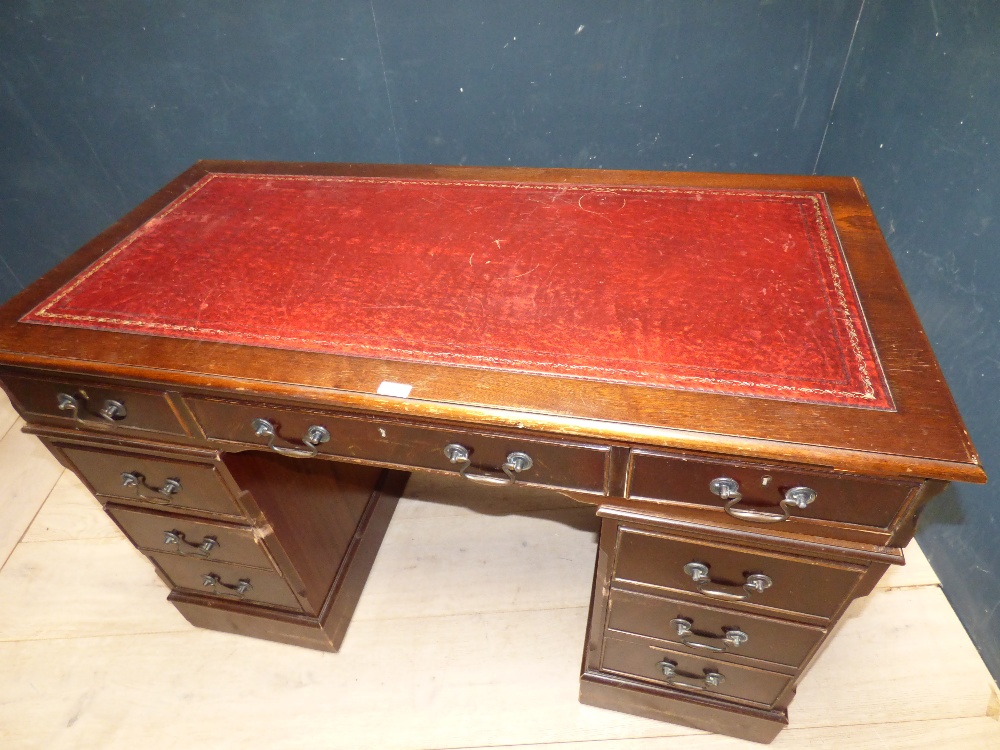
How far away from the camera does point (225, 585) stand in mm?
1565

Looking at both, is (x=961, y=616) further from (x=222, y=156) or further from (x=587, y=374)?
(x=222, y=156)

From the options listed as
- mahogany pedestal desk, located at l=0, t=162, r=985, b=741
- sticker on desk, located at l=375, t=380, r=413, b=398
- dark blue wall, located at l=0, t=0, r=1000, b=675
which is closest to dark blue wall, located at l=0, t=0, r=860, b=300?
dark blue wall, located at l=0, t=0, r=1000, b=675

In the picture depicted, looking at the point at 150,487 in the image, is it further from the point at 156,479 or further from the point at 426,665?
the point at 426,665

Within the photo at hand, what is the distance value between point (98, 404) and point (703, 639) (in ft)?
4.12

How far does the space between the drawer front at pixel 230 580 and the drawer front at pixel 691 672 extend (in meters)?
0.80

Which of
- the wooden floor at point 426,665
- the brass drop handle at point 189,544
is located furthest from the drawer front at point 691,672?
the brass drop handle at point 189,544

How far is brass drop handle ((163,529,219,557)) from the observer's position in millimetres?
1422

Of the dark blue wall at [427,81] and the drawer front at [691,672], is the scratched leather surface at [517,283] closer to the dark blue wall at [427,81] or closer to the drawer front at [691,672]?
the dark blue wall at [427,81]

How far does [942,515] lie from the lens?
1.63m

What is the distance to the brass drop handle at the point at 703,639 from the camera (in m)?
1.20

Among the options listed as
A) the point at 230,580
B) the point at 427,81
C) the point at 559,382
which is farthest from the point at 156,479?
the point at 427,81

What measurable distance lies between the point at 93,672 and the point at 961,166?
2.46 m

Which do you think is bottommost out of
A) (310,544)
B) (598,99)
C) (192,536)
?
(310,544)

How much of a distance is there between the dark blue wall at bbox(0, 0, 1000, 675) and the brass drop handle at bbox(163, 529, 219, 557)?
122 centimetres
